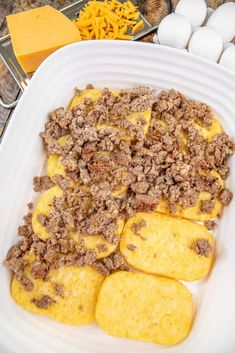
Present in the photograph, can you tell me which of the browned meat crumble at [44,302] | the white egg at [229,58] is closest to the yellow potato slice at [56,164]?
the browned meat crumble at [44,302]

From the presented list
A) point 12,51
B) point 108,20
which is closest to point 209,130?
point 108,20

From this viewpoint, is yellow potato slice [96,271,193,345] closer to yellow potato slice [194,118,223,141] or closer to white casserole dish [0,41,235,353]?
white casserole dish [0,41,235,353]

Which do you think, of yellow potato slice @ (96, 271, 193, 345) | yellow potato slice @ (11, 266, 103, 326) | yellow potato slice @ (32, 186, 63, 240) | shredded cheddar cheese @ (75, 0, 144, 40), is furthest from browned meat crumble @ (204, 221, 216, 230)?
shredded cheddar cheese @ (75, 0, 144, 40)

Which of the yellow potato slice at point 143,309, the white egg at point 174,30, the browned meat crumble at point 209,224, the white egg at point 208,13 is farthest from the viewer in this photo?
the white egg at point 208,13

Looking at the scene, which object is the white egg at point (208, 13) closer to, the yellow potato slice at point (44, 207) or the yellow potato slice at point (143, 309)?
the yellow potato slice at point (44, 207)

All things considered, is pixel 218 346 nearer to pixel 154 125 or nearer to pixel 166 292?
pixel 166 292

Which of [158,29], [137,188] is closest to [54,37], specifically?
[158,29]

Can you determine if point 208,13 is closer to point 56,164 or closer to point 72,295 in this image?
point 56,164
